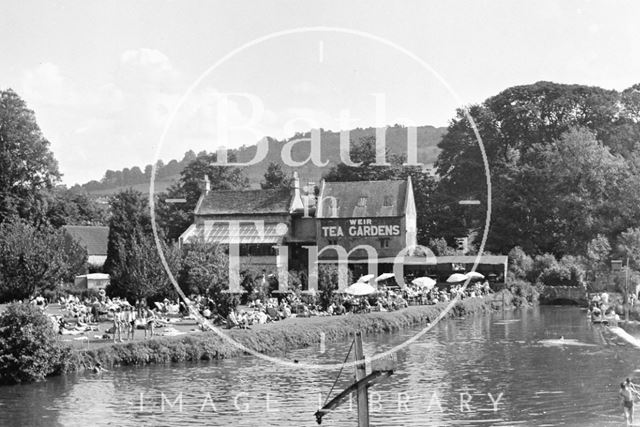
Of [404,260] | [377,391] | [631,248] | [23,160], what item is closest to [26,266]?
[377,391]

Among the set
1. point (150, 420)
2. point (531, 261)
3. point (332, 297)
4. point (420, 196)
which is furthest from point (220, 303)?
point (420, 196)

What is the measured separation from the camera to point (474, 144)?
92875mm

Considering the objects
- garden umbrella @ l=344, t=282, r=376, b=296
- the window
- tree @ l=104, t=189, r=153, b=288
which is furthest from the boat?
the window

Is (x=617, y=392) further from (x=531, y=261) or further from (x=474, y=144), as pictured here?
(x=474, y=144)

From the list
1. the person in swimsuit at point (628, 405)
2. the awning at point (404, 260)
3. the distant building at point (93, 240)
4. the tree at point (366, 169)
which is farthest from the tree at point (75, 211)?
the person in swimsuit at point (628, 405)

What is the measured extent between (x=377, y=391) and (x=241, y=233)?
47.1 meters

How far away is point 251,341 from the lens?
39.4 metres

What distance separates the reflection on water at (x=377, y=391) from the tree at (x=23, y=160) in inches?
1445

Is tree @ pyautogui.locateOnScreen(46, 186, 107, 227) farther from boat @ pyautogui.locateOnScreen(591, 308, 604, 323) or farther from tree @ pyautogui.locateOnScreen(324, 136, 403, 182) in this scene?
boat @ pyautogui.locateOnScreen(591, 308, 604, 323)

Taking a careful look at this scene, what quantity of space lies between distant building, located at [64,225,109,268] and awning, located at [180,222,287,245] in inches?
459

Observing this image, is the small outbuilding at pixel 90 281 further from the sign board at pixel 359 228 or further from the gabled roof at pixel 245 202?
the sign board at pixel 359 228

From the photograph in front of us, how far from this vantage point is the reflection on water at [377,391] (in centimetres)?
2622

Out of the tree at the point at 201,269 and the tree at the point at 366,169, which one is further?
the tree at the point at 366,169

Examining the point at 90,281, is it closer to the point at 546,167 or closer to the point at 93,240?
the point at 93,240
